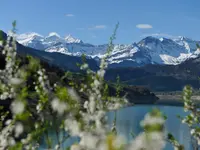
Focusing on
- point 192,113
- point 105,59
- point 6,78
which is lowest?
point 192,113

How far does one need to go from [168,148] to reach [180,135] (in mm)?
19084

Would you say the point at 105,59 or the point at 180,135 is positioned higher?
the point at 105,59

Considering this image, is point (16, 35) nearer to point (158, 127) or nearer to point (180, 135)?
point (158, 127)

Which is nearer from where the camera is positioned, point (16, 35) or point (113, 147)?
point (113, 147)

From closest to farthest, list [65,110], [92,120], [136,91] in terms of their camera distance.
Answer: [65,110]
[92,120]
[136,91]

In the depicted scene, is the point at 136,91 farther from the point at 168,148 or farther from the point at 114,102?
the point at 114,102

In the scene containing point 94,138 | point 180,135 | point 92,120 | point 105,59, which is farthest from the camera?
point 180,135

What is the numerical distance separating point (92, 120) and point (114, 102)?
1.66 meters

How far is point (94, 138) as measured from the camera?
208 centimetres

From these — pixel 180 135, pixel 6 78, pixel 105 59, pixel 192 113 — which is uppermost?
pixel 105 59

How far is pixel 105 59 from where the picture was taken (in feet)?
15.1

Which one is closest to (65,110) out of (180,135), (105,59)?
(105,59)

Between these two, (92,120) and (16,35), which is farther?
(16,35)

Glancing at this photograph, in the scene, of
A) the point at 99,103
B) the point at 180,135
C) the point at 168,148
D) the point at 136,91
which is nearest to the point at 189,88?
the point at 99,103
